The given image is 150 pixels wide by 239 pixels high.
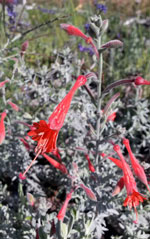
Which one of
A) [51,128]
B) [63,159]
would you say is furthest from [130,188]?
[63,159]

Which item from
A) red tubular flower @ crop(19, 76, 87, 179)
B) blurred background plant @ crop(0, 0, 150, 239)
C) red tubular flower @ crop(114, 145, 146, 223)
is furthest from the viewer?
blurred background plant @ crop(0, 0, 150, 239)

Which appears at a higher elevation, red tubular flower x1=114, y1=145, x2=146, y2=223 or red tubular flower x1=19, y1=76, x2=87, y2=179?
red tubular flower x1=19, y1=76, x2=87, y2=179

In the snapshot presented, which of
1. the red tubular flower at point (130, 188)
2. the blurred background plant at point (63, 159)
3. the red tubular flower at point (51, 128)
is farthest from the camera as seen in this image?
the blurred background plant at point (63, 159)

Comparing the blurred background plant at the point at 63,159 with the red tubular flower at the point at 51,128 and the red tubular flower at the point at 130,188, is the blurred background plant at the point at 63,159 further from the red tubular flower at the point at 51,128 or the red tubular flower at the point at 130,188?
the red tubular flower at the point at 51,128

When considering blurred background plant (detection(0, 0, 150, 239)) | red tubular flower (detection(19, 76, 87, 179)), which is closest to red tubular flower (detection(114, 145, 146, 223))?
blurred background plant (detection(0, 0, 150, 239))

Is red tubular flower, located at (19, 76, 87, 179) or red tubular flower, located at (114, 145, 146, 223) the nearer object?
red tubular flower, located at (19, 76, 87, 179)

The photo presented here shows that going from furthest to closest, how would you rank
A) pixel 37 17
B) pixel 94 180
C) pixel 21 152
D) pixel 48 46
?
pixel 37 17, pixel 48 46, pixel 21 152, pixel 94 180

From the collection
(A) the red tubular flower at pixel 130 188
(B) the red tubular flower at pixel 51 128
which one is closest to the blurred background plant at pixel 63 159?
(A) the red tubular flower at pixel 130 188

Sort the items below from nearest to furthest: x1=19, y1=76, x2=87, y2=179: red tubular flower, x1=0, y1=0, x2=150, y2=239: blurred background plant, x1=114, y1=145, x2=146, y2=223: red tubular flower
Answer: x1=19, y1=76, x2=87, y2=179: red tubular flower
x1=114, y1=145, x2=146, y2=223: red tubular flower
x1=0, y1=0, x2=150, y2=239: blurred background plant

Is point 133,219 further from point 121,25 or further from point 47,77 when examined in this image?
point 121,25

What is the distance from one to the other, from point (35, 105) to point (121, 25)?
3.25m

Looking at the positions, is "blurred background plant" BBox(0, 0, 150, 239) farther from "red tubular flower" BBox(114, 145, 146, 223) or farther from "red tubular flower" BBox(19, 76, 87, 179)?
"red tubular flower" BBox(19, 76, 87, 179)

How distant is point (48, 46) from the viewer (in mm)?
4902

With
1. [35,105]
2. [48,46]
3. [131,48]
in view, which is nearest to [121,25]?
[131,48]
